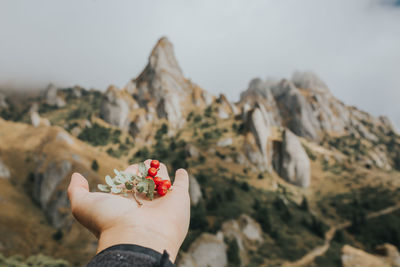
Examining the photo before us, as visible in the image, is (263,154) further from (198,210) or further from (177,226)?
(177,226)

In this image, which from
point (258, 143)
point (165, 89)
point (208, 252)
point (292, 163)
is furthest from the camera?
point (165, 89)

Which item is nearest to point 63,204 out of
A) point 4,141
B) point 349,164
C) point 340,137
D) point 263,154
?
point 4,141

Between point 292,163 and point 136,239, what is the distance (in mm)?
71871

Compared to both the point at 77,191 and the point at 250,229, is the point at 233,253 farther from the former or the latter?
the point at 77,191

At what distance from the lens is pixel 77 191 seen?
356cm

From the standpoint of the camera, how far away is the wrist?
2.58 m

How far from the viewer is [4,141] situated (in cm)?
5162

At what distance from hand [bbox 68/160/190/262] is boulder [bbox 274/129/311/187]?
70639 millimetres

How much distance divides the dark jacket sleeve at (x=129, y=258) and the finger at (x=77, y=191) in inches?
60.6

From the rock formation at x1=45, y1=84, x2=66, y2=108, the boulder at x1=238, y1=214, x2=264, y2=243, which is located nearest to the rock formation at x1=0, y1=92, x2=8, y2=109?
the rock formation at x1=45, y1=84, x2=66, y2=108

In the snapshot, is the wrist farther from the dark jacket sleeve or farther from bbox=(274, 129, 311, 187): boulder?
bbox=(274, 129, 311, 187): boulder

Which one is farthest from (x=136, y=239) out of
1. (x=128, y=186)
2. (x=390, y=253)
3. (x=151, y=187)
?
(x=390, y=253)

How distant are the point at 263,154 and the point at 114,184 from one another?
69.4m

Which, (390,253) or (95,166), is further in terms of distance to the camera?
(95,166)
